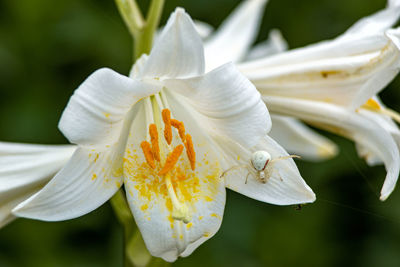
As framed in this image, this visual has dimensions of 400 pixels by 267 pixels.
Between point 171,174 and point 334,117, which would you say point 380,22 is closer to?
point 334,117

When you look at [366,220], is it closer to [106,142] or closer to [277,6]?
[277,6]

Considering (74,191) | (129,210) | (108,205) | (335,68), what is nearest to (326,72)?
(335,68)

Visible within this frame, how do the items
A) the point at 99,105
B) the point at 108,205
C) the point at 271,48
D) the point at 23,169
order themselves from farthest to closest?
the point at 108,205
the point at 271,48
the point at 23,169
the point at 99,105

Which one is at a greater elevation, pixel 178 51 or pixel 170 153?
pixel 178 51

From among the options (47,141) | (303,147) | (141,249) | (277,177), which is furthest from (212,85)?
(47,141)

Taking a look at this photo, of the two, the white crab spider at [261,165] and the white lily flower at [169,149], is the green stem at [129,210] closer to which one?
the white lily flower at [169,149]
